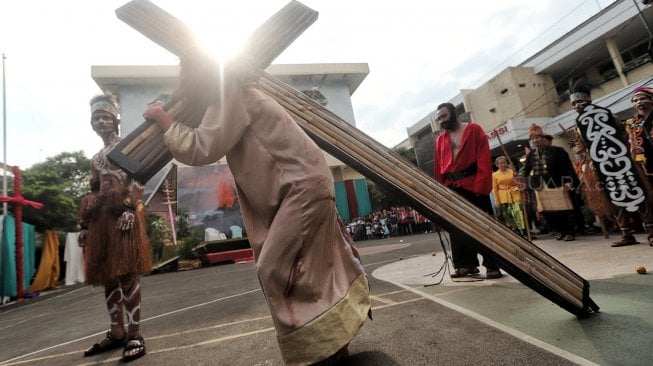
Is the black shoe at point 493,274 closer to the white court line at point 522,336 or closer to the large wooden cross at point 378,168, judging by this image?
the white court line at point 522,336

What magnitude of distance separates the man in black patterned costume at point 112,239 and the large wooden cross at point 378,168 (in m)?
1.31

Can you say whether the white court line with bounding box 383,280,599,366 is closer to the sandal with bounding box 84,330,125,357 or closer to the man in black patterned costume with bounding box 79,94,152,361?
the man in black patterned costume with bounding box 79,94,152,361

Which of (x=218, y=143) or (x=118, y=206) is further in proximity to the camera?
(x=118, y=206)

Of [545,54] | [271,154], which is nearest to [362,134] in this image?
[271,154]

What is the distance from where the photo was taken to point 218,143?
1.51m

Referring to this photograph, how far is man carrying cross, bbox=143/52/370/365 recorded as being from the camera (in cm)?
140

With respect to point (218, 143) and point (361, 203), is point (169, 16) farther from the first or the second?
point (361, 203)

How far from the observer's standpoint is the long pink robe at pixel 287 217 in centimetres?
139

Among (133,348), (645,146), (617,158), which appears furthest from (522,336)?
(645,146)

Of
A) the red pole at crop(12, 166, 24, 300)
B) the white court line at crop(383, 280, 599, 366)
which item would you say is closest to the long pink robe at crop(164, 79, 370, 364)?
the white court line at crop(383, 280, 599, 366)

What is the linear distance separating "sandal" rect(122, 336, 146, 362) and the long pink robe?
1.52 metres

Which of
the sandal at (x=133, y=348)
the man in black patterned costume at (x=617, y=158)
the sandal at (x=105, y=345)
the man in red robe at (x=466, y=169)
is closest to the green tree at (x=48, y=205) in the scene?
the sandal at (x=105, y=345)

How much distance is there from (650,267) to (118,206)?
4565mm

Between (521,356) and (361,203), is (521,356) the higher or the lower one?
the lower one
